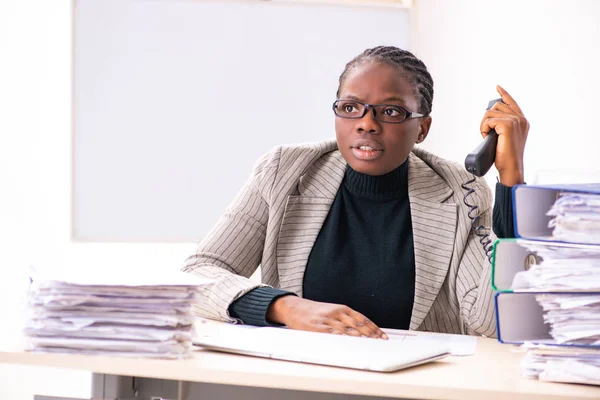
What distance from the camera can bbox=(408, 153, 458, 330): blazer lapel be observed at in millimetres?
1821

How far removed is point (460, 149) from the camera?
11.1 feet

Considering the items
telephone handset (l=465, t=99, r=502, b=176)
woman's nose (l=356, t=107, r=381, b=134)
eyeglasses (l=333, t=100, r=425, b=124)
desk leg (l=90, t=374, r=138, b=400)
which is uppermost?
eyeglasses (l=333, t=100, r=425, b=124)

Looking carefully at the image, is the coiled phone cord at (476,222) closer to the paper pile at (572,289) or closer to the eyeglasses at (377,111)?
the eyeglasses at (377,111)

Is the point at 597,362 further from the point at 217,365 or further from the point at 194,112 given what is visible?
the point at 194,112

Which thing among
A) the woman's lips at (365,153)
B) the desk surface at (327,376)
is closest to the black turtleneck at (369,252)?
the woman's lips at (365,153)

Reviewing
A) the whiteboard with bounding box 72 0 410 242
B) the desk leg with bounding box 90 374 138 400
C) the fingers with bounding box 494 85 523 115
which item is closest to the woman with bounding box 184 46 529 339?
the fingers with bounding box 494 85 523 115

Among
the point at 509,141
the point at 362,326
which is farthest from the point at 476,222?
the point at 362,326

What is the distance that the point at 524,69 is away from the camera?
330cm

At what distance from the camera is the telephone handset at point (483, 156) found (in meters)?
1.43

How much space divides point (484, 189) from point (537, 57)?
160 cm

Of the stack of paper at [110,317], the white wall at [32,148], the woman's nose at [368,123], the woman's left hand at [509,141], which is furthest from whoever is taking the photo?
the white wall at [32,148]

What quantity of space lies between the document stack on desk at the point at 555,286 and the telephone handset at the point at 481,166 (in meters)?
0.38

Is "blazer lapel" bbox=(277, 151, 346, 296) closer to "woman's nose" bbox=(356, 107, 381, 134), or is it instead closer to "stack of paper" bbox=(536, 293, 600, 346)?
"woman's nose" bbox=(356, 107, 381, 134)

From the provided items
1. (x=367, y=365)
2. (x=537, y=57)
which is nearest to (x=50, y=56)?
(x=537, y=57)
